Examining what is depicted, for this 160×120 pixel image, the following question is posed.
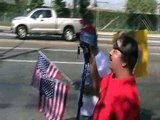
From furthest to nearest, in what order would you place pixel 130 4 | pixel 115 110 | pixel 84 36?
pixel 130 4 → pixel 84 36 → pixel 115 110

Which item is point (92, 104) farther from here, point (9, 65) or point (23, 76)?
point (9, 65)

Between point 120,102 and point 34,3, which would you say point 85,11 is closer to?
point 34,3

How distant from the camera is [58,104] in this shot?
208 inches

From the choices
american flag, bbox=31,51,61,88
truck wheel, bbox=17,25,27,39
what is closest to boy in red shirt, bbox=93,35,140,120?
american flag, bbox=31,51,61,88

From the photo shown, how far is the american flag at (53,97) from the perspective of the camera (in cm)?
518

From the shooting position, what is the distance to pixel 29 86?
11641 mm

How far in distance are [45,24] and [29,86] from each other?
1546 cm

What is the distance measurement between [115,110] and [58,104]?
2149 millimetres

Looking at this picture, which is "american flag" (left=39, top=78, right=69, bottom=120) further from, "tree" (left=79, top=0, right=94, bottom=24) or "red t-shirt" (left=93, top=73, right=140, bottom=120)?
"tree" (left=79, top=0, right=94, bottom=24)

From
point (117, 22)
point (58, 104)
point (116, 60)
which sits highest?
point (116, 60)

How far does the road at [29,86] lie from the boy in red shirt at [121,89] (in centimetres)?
513

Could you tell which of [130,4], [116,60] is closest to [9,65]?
[116,60]

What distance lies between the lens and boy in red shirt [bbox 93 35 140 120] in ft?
10.4

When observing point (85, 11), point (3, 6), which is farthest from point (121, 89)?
point (3, 6)
